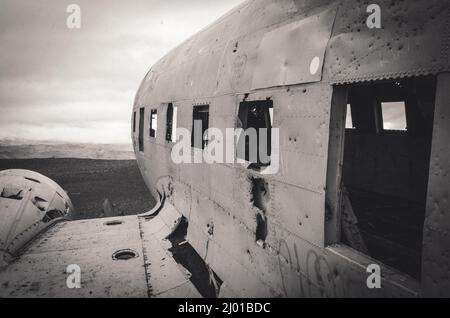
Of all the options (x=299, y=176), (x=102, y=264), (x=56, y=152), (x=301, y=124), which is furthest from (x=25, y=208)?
(x=56, y=152)

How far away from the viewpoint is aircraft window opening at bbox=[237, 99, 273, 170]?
4.60 m

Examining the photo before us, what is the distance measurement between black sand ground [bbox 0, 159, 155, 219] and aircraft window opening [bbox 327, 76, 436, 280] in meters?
8.84

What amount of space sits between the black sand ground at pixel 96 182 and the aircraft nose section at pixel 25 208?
1.53 metres

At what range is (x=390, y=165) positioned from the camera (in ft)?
22.0

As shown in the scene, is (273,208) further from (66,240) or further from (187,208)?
(66,240)

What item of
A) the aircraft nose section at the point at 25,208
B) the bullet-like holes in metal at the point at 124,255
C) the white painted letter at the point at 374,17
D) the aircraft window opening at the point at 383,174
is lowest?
the bullet-like holes in metal at the point at 124,255

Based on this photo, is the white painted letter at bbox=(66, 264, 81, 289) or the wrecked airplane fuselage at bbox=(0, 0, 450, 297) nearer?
the wrecked airplane fuselage at bbox=(0, 0, 450, 297)

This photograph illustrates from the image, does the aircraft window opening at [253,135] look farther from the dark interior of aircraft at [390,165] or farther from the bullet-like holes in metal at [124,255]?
the bullet-like holes in metal at [124,255]

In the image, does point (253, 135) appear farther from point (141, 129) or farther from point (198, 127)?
point (141, 129)

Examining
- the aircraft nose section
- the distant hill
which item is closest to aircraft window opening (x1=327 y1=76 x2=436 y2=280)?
the aircraft nose section

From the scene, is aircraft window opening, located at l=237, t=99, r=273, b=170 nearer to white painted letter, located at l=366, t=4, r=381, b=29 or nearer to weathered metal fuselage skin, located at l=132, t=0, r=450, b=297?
weathered metal fuselage skin, located at l=132, t=0, r=450, b=297

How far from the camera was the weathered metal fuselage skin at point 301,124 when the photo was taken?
87.6 inches

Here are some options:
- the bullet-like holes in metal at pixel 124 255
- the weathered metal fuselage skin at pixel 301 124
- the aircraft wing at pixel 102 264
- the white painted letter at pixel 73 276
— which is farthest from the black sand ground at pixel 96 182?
the weathered metal fuselage skin at pixel 301 124

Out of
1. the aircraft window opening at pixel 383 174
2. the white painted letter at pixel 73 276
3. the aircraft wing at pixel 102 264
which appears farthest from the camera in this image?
the white painted letter at pixel 73 276
